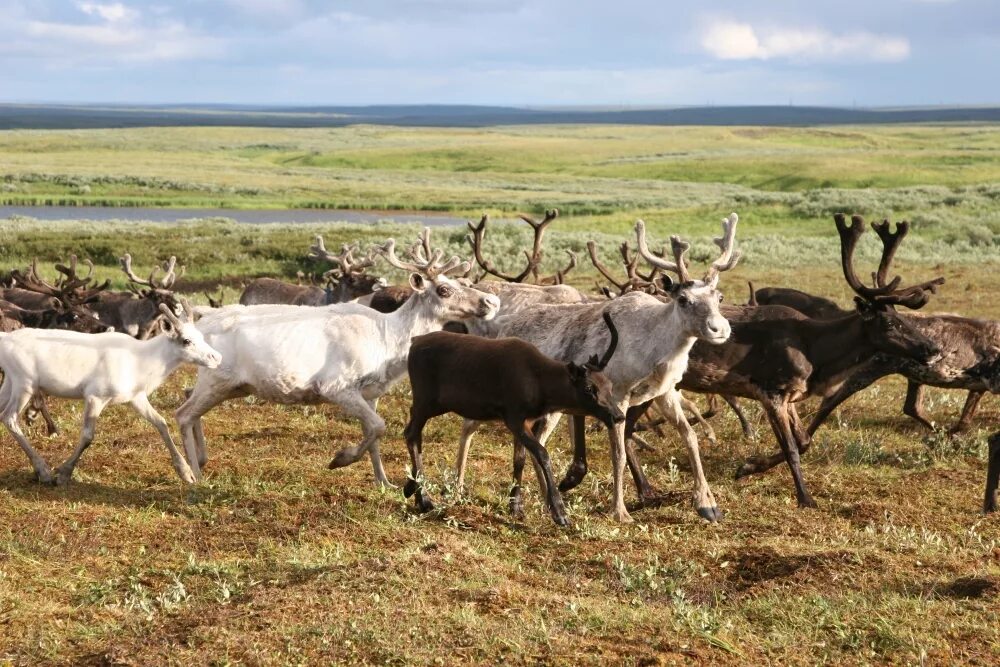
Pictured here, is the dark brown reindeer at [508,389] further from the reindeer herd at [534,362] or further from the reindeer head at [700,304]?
the reindeer head at [700,304]

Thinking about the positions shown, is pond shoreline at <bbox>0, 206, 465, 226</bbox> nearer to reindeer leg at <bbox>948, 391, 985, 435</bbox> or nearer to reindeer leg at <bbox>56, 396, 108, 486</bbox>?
reindeer leg at <bbox>948, 391, 985, 435</bbox>

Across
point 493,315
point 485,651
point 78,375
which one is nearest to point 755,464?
point 493,315

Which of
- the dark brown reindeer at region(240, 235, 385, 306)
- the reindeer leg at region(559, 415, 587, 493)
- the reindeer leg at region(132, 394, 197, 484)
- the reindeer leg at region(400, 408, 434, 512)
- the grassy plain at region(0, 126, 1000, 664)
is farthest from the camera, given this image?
the dark brown reindeer at region(240, 235, 385, 306)

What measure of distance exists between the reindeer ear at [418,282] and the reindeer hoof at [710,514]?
3.48m

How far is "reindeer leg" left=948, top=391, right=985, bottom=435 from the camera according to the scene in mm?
12891

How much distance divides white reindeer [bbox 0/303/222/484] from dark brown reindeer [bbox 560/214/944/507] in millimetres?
4073

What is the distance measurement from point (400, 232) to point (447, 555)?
31.1m

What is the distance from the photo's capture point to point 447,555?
827 cm

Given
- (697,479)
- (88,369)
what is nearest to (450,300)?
(697,479)

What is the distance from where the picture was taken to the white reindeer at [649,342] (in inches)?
377

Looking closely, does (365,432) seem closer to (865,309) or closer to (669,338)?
(669,338)

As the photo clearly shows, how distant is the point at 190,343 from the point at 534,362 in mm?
3342

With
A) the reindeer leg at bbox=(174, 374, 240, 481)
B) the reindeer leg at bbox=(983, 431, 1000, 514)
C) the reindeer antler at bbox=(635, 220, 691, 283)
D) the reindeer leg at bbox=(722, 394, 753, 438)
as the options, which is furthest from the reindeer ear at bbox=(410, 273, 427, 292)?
the reindeer leg at bbox=(983, 431, 1000, 514)

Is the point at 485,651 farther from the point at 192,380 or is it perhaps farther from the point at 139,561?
the point at 192,380
